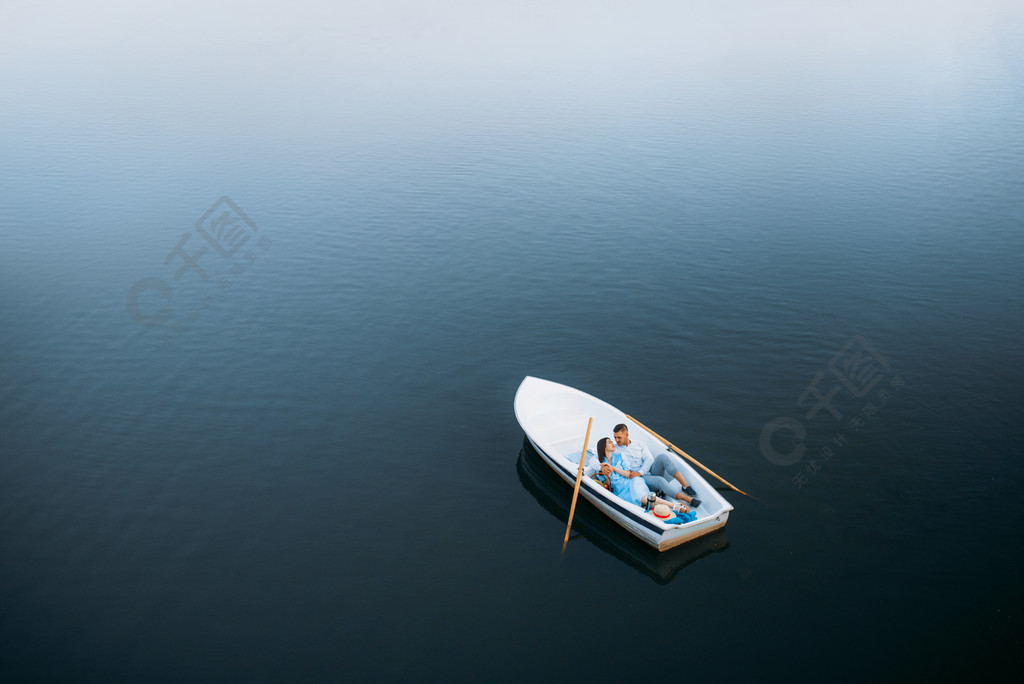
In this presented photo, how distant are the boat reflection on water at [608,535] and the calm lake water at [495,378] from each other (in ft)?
0.21


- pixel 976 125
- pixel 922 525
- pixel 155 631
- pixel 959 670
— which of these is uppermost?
pixel 976 125

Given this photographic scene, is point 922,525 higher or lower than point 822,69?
lower

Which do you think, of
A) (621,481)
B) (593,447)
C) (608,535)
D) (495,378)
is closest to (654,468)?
(621,481)

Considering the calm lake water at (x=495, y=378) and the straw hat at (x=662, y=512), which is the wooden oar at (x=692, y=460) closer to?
the calm lake water at (x=495, y=378)

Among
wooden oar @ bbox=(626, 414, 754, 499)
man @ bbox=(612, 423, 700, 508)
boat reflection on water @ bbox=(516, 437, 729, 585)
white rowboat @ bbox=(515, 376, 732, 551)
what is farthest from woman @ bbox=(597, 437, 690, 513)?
wooden oar @ bbox=(626, 414, 754, 499)

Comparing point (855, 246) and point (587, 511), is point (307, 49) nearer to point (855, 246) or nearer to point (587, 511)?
point (855, 246)

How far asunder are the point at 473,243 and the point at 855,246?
13866 millimetres

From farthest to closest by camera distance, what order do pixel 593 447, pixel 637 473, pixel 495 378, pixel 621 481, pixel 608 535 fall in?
pixel 495 378 → pixel 593 447 → pixel 637 473 → pixel 621 481 → pixel 608 535

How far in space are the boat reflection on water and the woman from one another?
0.68 metres

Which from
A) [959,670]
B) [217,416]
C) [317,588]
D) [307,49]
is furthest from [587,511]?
[307,49]

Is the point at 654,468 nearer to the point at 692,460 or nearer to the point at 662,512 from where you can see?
the point at 692,460

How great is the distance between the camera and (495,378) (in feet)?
72.2

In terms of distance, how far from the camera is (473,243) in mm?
30922

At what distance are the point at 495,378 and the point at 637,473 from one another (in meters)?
6.29
